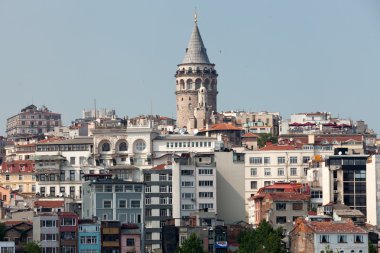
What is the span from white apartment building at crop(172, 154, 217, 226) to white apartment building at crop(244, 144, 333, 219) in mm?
10885

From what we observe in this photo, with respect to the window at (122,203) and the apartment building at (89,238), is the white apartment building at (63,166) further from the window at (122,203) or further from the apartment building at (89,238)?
the apartment building at (89,238)

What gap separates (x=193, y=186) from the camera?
14375cm

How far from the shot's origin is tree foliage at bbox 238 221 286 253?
4646 inches

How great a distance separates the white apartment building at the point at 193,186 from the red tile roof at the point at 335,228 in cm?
2395

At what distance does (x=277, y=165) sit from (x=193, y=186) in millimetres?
15332

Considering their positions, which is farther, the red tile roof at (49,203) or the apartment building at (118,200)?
the red tile roof at (49,203)

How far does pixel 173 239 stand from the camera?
128 meters

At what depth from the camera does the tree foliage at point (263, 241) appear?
11801 cm

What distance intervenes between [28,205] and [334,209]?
29.3m

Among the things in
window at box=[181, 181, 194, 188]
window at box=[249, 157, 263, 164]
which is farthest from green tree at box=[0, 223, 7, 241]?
window at box=[249, 157, 263, 164]

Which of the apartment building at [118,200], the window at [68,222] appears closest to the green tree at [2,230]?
the window at [68,222]

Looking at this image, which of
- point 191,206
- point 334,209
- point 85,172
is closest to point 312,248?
point 334,209

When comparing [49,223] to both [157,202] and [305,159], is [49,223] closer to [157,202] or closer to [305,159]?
[157,202]

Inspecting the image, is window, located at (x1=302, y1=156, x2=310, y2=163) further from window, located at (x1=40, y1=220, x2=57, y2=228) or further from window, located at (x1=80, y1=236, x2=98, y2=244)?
window, located at (x1=40, y1=220, x2=57, y2=228)
